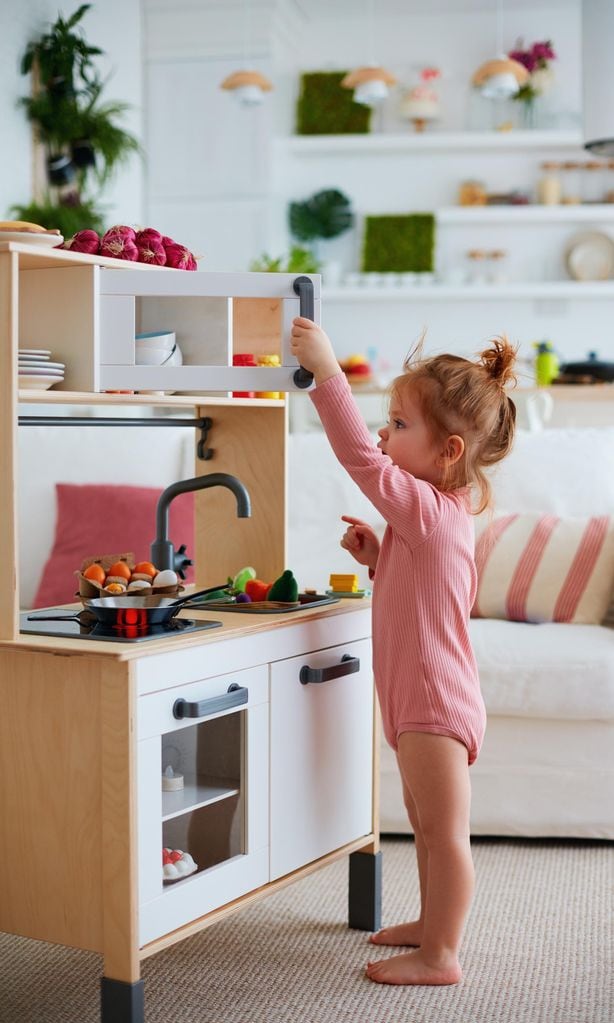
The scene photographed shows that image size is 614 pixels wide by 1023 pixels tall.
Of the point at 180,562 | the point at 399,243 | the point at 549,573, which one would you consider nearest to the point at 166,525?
the point at 180,562

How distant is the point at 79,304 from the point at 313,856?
99cm

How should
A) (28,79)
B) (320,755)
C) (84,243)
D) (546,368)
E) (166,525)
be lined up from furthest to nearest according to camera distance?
1. (546,368)
2. (28,79)
3. (166,525)
4. (320,755)
5. (84,243)

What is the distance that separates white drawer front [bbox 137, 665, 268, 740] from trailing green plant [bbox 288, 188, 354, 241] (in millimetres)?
5668

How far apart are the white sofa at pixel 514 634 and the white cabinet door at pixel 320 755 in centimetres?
51

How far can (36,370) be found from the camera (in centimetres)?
175

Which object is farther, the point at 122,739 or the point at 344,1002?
the point at 344,1002

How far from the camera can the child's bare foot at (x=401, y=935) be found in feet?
7.24

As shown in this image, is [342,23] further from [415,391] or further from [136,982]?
[136,982]

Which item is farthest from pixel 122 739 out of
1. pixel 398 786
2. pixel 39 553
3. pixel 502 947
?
pixel 39 553

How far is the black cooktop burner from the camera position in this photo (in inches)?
69.2

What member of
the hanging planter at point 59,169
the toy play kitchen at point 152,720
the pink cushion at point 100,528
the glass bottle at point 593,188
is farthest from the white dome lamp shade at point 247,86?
the toy play kitchen at point 152,720

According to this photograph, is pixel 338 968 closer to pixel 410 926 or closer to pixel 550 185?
pixel 410 926

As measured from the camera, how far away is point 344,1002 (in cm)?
199

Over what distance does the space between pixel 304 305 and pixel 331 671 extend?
627mm
